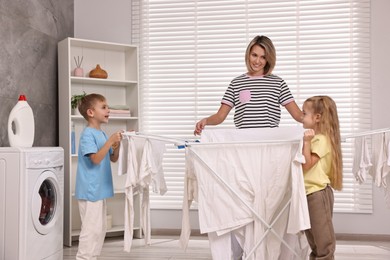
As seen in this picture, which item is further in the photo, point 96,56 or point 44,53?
point 96,56

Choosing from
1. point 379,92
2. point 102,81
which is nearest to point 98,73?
point 102,81

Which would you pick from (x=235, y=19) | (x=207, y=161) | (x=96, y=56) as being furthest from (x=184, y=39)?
(x=207, y=161)

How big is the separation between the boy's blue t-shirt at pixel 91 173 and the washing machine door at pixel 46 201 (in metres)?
0.28

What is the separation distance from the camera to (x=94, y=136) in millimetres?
3016

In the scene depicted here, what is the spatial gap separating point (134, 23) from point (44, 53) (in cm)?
98

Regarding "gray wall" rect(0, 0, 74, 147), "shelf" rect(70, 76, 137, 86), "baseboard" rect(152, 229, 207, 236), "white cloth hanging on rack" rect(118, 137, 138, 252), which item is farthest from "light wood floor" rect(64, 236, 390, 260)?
"shelf" rect(70, 76, 137, 86)

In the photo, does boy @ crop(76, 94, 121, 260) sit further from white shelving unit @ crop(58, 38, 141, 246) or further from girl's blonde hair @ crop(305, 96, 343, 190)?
girl's blonde hair @ crop(305, 96, 343, 190)

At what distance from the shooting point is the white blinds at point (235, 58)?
4.21 metres

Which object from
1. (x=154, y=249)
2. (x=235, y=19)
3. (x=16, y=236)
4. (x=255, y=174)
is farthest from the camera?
(x=235, y=19)

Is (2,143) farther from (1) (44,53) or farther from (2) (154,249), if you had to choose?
(2) (154,249)

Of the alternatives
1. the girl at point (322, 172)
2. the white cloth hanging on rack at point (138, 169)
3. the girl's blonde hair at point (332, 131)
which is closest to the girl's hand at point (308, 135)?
the girl at point (322, 172)

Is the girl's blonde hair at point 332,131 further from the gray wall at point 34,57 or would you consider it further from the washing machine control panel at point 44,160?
the gray wall at point 34,57

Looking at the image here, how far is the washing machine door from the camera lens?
10.0 ft

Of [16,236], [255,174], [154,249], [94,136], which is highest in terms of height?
[94,136]
